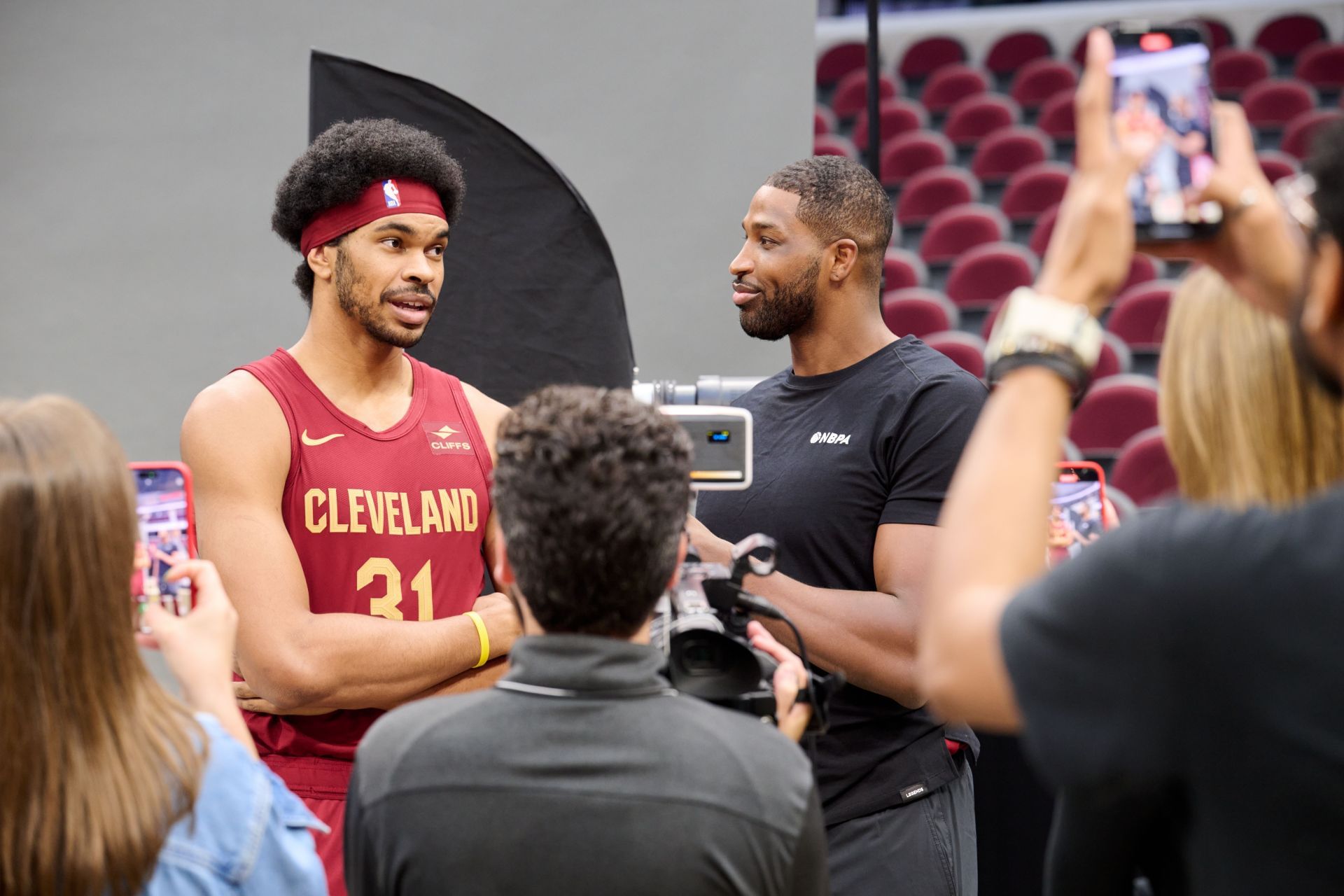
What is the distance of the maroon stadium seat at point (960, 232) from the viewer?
779 centimetres

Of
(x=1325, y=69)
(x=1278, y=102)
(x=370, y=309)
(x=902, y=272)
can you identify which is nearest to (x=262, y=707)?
(x=370, y=309)

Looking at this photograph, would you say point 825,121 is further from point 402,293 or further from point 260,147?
point 402,293

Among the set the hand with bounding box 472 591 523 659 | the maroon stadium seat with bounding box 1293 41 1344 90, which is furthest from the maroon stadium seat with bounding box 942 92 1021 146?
the hand with bounding box 472 591 523 659

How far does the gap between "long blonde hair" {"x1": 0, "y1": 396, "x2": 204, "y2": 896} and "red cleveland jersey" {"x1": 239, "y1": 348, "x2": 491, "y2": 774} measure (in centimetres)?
88

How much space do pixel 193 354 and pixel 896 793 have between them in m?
2.43

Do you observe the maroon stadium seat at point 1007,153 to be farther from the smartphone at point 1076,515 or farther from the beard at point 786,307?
the smartphone at point 1076,515

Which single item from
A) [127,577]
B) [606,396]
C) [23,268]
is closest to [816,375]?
[606,396]

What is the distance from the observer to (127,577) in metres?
1.27

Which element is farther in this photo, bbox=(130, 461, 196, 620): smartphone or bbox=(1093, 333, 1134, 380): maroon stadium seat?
bbox=(1093, 333, 1134, 380): maroon stadium seat

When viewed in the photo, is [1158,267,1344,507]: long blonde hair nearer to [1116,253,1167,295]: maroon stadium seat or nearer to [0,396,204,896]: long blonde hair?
[0,396,204,896]: long blonde hair

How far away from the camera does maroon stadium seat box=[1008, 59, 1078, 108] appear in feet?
32.4

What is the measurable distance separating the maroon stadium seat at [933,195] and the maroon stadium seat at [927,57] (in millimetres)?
2463

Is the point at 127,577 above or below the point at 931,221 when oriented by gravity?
below

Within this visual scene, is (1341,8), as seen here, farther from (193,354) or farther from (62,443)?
(62,443)
